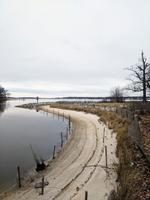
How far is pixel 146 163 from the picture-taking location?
15.5 meters

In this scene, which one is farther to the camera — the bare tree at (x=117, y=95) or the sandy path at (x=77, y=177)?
the bare tree at (x=117, y=95)

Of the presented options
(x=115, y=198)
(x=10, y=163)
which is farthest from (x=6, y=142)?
(x=115, y=198)

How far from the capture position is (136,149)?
18.9m

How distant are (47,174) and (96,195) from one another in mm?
5511

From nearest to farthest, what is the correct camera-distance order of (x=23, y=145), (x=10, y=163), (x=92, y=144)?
(x=10, y=163) < (x=92, y=144) < (x=23, y=145)

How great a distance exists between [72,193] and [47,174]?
176 inches

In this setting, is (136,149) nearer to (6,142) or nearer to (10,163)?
(10,163)

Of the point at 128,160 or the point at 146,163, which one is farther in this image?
the point at 128,160

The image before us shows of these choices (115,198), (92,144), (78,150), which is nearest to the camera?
(115,198)

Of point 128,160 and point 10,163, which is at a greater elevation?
point 128,160

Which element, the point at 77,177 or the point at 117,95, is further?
the point at 117,95

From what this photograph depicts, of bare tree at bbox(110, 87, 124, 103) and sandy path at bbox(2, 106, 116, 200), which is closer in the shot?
sandy path at bbox(2, 106, 116, 200)

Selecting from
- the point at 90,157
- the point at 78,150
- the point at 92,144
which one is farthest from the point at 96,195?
the point at 92,144

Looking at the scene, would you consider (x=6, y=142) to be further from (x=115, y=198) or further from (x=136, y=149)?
(x=115, y=198)
